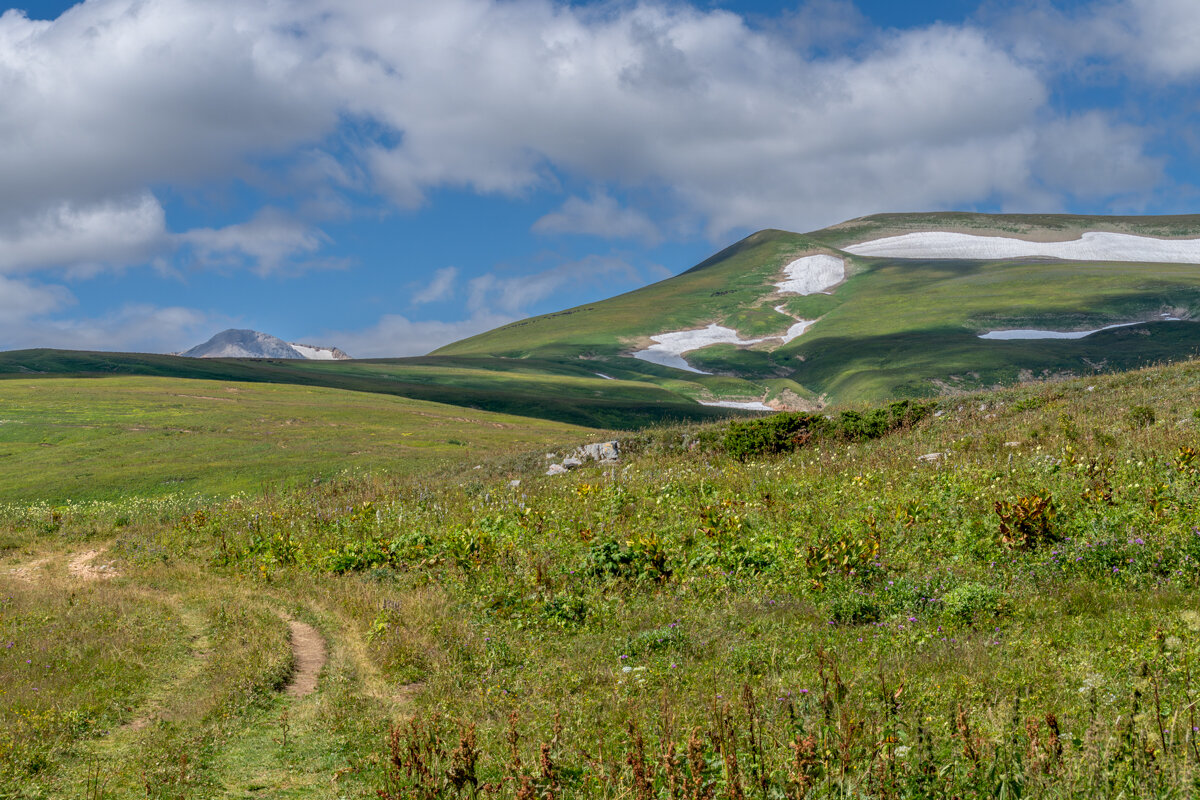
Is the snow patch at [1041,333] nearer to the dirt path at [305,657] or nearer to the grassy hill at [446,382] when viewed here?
the grassy hill at [446,382]

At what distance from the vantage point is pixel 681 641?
30.7 feet

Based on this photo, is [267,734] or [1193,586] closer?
[267,734]

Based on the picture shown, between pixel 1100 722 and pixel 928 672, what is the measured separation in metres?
2.47

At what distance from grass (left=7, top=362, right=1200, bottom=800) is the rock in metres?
9.24

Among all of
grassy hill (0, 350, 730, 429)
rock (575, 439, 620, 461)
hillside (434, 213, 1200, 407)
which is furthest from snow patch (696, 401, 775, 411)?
rock (575, 439, 620, 461)

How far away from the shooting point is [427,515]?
19250 millimetres

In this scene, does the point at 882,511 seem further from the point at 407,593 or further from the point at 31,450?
the point at 31,450

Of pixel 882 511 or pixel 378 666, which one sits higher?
pixel 882 511

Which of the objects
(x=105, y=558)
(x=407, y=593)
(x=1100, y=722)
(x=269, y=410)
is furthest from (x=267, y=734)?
(x=269, y=410)

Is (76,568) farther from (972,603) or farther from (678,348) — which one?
(678,348)

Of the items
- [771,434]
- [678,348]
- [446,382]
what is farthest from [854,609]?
[678,348]

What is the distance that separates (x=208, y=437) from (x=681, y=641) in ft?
157

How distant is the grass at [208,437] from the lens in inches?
1431

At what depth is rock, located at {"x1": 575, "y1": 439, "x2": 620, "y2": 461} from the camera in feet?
95.2
